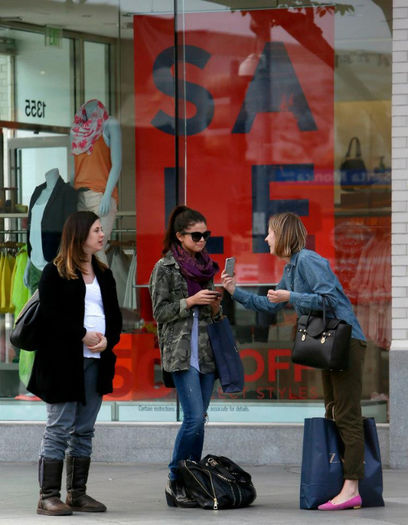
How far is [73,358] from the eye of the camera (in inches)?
290

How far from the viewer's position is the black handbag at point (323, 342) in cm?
742

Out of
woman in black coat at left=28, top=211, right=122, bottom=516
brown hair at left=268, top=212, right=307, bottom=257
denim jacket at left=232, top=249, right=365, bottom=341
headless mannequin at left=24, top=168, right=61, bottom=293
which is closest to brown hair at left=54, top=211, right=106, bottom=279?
woman in black coat at left=28, top=211, right=122, bottom=516

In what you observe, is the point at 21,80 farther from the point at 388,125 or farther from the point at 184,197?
the point at 388,125

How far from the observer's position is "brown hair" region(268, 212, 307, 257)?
25.2 ft

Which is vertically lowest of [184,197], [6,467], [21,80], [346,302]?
[6,467]

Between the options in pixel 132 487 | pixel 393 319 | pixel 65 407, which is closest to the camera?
pixel 65 407

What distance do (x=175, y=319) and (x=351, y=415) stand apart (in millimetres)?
1288

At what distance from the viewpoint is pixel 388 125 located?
996 centimetres

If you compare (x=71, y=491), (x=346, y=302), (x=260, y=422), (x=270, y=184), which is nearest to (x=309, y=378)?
(x=260, y=422)

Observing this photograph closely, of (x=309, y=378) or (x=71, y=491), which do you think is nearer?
(x=71, y=491)

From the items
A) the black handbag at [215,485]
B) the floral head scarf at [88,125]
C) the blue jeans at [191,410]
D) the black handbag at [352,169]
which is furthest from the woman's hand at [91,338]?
the floral head scarf at [88,125]

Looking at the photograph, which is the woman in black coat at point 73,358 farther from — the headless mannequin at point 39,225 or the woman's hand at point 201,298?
the headless mannequin at point 39,225

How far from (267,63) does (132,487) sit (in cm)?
382

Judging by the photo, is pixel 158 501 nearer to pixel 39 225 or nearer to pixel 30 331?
pixel 30 331
